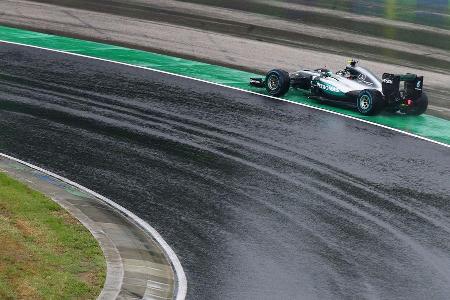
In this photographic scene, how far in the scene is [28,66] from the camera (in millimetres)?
26266

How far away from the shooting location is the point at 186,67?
2817cm

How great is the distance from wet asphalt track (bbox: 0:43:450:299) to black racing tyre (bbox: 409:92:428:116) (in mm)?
2141

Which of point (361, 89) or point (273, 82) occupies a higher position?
point (361, 89)

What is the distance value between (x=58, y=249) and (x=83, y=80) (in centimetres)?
1191

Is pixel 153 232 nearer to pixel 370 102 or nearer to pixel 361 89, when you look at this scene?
pixel 370 102

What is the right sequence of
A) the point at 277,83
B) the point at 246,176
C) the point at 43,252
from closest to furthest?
the point at 43,252 < the point at 246,176 < the point at 277,83

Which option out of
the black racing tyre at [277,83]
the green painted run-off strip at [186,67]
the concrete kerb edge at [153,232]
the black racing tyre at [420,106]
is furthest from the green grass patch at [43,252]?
the black racing tyre at [420,106]

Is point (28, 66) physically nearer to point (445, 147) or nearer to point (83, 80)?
point (83, 80)

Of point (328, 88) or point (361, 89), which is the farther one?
point (328, 88)

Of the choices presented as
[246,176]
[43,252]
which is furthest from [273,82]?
[43,252]

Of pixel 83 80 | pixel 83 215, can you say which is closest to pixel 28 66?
pixel 83 80

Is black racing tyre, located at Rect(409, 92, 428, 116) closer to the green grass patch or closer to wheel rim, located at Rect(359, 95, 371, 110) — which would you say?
wheel rim, located at Rect(359, 95, 371, 110)

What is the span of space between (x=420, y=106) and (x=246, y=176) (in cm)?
783

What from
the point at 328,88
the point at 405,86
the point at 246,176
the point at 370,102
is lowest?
the point at 246,176
